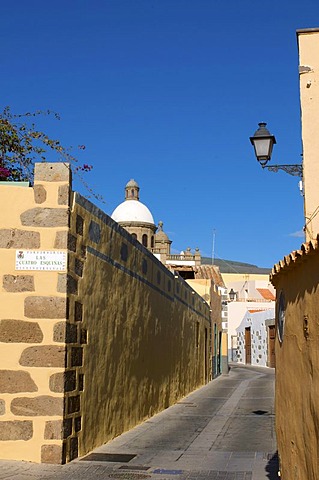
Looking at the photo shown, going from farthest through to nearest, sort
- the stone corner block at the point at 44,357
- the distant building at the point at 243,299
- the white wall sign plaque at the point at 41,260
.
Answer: the distant building at the point at 243,299 → the white wall sign plaque at the point at 41,260 → the stone corner block at the point at 44,357

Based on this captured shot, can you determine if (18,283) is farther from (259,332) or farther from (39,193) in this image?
(259,332)

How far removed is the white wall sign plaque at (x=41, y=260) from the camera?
7.18m

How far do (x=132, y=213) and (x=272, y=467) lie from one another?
2100 inches

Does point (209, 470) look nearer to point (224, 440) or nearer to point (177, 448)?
point (177, 448)

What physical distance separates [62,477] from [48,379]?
120 centimetres

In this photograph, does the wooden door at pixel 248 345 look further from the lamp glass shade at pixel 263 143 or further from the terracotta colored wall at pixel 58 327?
the lamp glass shade at pixel 263 143

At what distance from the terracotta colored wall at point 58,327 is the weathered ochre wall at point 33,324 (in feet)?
0.04

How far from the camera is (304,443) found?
4.42 metres

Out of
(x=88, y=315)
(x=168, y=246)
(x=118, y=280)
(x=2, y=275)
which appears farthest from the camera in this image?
(x=168, y=246)

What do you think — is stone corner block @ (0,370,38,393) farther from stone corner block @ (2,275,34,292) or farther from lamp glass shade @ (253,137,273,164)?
lamp glass shade @ (253,137,273,164)

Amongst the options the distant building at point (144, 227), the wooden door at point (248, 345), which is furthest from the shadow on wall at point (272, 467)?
the distant building at point (144, 227)

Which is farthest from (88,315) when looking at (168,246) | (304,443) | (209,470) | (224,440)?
(168,246)

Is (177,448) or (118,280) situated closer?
(177,448)

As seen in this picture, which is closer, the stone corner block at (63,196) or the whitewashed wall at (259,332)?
the stone corner block at (63,196)
